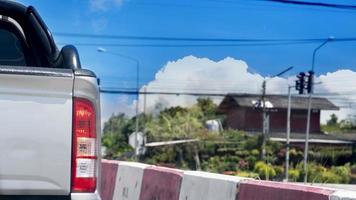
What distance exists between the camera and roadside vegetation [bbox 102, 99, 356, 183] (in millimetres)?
52447

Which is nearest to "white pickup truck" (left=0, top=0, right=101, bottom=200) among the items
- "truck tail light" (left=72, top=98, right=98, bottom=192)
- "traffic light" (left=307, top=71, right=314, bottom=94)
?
"truck tail light" (left=72, top=98, right=98, bottom=192)

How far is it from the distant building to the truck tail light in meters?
61.6

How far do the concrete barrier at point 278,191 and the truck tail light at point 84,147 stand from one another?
6.59ft

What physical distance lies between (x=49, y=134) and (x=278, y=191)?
105 inches

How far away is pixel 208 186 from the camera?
22.0 ft

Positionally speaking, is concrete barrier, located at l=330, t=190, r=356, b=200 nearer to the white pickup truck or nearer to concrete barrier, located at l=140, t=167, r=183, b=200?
the white pickup truck

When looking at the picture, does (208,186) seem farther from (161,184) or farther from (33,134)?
(33,134)

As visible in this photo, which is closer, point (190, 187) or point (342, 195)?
point (342, 195)

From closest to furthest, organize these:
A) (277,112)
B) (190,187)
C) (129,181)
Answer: (190,187), (129,181), (277,112)

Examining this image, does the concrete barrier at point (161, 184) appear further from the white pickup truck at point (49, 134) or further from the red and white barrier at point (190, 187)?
the white pickup truck at point (49, 134)

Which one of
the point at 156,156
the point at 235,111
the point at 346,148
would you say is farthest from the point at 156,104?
the point at 346,148

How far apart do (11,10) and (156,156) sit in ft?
194

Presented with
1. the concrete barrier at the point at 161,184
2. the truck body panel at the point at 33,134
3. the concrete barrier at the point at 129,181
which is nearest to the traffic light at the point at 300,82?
the concrete barrier at the point at 129,181

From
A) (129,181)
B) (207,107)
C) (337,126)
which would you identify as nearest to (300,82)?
(129,181)
